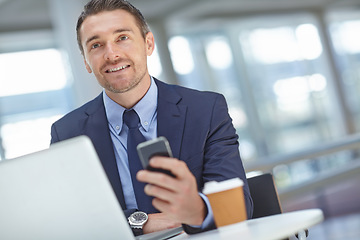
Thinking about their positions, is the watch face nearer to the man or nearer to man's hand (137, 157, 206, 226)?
the man

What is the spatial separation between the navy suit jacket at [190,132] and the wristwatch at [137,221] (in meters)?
0.23

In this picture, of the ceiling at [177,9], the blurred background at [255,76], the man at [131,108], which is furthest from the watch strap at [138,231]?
the ceiling at [177,9]

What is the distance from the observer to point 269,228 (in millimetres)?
997

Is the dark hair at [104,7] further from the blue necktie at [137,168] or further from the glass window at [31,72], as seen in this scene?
the glass window at [31,72]

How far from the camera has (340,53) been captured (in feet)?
33.3

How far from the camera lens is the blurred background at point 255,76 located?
6.16 metres

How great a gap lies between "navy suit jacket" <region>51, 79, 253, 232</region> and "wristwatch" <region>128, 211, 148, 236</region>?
0.23m

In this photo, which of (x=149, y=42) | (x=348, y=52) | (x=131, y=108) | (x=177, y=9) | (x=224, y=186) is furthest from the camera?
(x=348, y=52)

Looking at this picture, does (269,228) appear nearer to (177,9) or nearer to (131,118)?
(131,118)

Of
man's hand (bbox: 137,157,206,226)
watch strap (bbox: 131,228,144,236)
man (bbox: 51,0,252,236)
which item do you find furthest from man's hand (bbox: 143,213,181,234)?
man's hand (bbox: 137,157,206,226)

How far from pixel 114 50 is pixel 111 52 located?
2 cm

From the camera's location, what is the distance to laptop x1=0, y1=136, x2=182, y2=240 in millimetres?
935

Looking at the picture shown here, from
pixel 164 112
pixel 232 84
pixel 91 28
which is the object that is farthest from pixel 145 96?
pixel 232 84

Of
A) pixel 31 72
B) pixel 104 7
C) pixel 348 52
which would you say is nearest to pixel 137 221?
pixel 104 7
